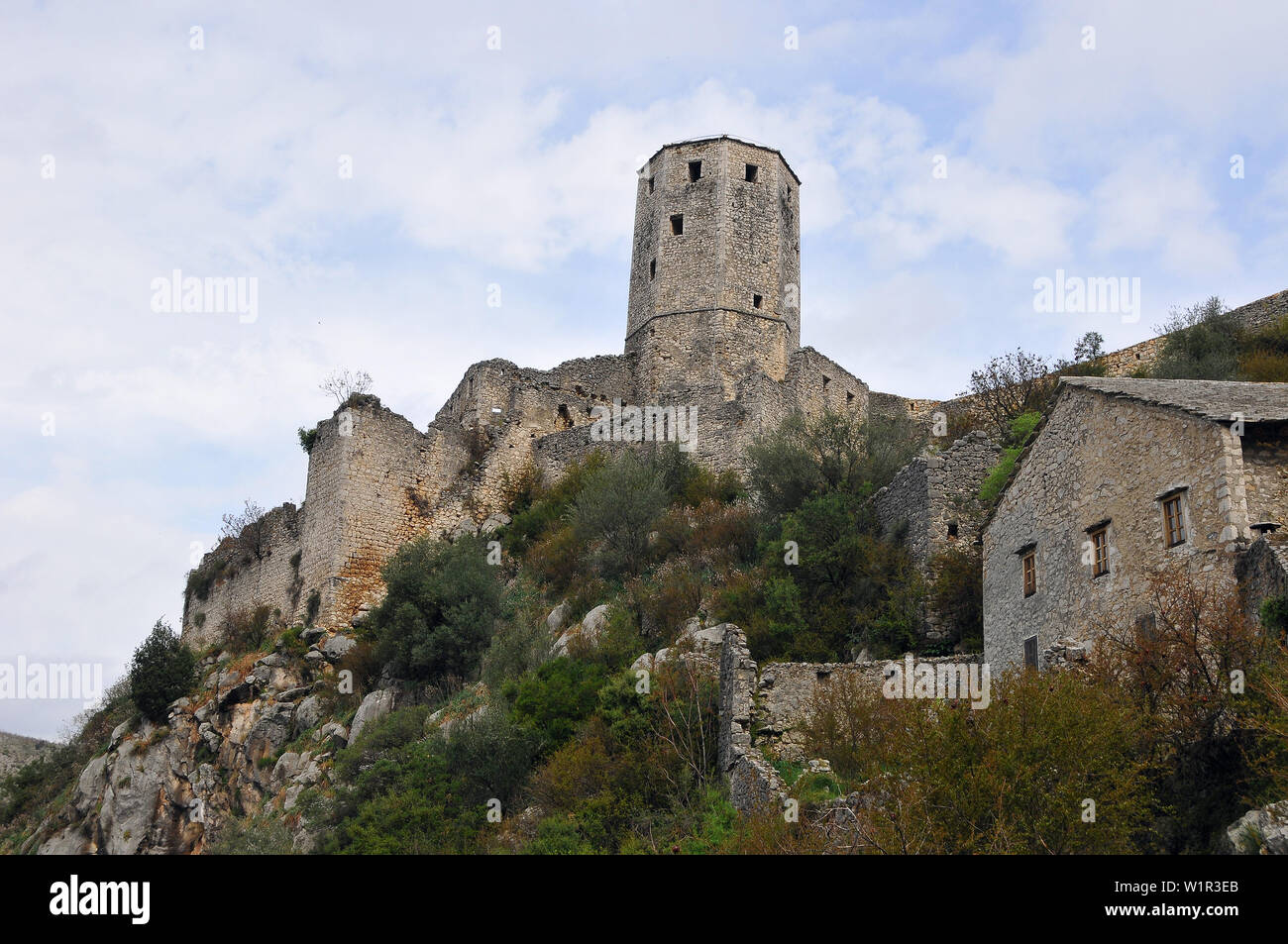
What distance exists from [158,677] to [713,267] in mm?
19714

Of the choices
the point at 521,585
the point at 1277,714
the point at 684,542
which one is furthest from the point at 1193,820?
the point at 521,585

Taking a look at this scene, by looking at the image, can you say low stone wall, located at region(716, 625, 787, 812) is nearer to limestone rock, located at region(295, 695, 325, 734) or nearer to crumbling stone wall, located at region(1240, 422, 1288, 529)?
crumbling stone wall, located at region(1240, 422, 1288, 529)

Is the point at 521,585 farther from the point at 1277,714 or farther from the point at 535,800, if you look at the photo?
the point at 1277,714

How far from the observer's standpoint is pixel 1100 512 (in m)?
16.0

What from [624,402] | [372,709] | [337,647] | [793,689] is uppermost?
[624,402]

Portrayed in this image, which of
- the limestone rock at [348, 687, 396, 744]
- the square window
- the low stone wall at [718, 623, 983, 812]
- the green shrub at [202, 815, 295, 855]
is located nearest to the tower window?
the square window

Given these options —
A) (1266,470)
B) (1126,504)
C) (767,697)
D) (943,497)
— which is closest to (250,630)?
(767,697)

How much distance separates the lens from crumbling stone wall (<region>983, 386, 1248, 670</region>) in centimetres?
1406

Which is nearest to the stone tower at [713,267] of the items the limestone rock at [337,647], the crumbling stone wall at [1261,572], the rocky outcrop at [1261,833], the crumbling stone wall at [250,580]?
the crumbling stone wall at [250,580]

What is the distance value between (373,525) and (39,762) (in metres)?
13.5

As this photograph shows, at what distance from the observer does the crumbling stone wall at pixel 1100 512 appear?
14.1 m

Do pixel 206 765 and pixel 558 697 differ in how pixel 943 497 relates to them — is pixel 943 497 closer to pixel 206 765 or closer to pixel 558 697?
pixel 558 697

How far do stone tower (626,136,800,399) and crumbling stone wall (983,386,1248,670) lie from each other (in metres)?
18.1

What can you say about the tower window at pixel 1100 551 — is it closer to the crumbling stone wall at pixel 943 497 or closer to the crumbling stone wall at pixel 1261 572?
the crumbling stone wall at pixel 1261 572
